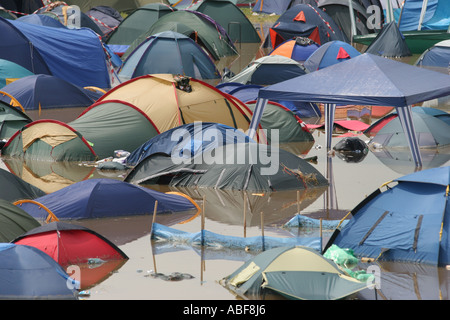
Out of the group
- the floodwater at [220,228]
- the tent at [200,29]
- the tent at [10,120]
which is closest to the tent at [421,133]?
the floodwater at [220,228]

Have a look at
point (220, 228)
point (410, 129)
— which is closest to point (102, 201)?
point (220, 228)

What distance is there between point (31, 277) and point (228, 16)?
30909mm

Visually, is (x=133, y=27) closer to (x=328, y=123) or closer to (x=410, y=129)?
(x=328, y=123)

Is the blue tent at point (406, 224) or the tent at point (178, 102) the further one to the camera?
the tent at point (178, 102)

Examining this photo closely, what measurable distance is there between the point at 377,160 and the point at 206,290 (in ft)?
32.8

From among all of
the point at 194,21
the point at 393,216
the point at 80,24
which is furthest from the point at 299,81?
the point at 80,24

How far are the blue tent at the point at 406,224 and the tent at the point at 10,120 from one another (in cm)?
1093

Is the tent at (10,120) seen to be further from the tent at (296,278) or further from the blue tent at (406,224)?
the tent at (296,278)

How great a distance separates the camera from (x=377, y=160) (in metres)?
20.5

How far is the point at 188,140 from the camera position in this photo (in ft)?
61.0

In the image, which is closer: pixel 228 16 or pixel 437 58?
pixel 437 58

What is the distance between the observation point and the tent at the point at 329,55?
103 feet

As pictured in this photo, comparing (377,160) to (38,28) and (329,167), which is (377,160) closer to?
(329,167)

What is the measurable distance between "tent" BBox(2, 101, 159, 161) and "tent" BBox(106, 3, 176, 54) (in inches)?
653
